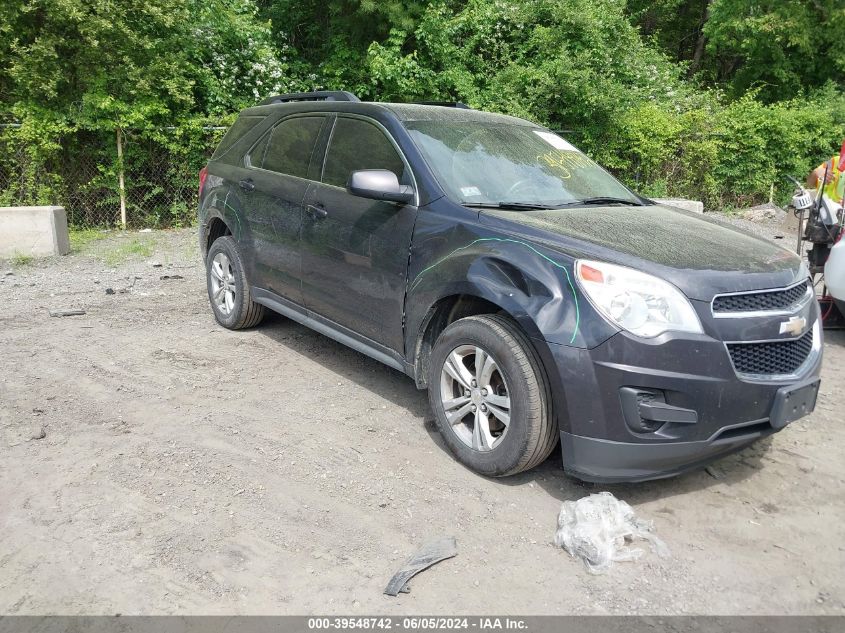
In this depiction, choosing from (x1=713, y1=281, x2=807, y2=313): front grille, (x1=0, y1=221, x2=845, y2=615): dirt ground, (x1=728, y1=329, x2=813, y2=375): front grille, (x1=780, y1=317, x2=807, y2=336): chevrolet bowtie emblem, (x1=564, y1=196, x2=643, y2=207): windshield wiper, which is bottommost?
(x1=0, y1=221, x2=845, y2=615): dirt ground

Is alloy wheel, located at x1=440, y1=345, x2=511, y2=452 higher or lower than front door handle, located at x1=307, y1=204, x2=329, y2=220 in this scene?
lower

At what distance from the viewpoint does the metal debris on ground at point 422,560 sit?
282 cm

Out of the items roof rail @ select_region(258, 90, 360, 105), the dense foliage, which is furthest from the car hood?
the dense foliage

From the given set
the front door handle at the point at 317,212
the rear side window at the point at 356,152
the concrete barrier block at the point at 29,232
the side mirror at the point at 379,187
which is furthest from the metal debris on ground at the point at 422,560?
the concrete barrier block at the point at 29,232

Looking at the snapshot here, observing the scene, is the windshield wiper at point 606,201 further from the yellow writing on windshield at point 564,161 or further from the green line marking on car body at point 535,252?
the green line marking on car body at point 535,252

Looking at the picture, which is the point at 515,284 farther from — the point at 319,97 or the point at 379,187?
the point at 319,97

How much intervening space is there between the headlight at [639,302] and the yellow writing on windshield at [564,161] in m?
1.54

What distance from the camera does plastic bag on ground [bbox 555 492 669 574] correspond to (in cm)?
302

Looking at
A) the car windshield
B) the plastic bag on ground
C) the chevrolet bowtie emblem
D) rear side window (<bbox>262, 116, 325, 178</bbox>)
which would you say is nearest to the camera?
the plastic bag on ground

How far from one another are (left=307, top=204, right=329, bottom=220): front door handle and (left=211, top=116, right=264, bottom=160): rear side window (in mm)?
1433

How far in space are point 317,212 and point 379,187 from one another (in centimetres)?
86

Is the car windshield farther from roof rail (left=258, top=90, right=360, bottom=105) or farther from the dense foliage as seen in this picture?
the dense foliage

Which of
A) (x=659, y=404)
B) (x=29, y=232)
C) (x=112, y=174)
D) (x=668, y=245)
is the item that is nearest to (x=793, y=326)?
(x=668, y=245)

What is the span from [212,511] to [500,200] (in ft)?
7.29
